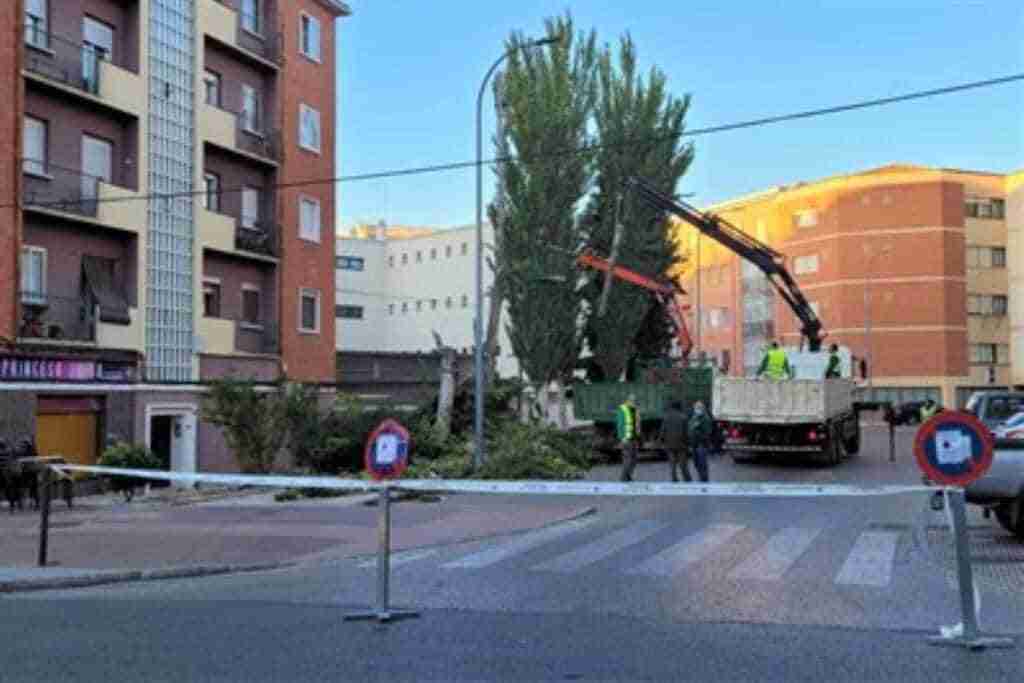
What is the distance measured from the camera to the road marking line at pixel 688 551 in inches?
474

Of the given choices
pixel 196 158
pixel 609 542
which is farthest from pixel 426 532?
pixel 196 158

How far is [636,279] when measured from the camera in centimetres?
3438

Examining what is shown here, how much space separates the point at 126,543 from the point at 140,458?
9322mm

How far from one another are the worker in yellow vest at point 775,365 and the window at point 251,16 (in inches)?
658

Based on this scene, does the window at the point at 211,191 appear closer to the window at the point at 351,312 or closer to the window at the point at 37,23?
the window at the point at 37,23

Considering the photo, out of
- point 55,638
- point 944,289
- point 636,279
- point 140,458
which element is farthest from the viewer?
point 944,289

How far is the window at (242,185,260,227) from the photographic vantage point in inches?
1329

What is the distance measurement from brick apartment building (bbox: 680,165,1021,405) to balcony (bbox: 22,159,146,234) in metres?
60.6

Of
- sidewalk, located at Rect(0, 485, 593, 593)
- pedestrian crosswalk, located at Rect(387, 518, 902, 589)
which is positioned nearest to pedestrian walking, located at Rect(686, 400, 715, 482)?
sidewalk, located at Rect(0, 485, 593, 593)

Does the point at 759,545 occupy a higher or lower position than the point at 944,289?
lower

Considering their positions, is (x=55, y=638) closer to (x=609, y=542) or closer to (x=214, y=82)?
(x=609, y=542)

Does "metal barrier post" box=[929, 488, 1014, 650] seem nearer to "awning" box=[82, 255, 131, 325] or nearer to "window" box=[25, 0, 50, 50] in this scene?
"awning" box=[82, 255, 131, 325]

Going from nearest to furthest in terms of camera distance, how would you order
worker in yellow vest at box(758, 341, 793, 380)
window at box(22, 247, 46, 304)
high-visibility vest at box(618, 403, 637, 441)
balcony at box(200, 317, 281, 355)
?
high-visibility vest at box(618, 403, 637, 441) → window at box(22, 247, 46, 304) → worker in yellow vest at box(758, 341, 793, 380) → balcony at box(200, 317, 281, 355)

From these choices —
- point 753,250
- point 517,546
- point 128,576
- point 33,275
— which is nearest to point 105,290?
point 33,275
